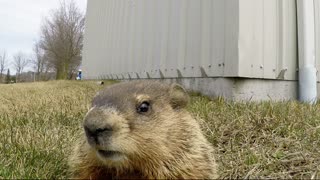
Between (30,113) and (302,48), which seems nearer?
(30,113)

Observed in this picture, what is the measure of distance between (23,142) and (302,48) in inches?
205

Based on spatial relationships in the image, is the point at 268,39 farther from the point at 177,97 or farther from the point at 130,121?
the point at 130,121

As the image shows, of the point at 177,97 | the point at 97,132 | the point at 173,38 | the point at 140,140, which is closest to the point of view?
the point at 97,132

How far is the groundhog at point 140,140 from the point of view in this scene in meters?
1.90

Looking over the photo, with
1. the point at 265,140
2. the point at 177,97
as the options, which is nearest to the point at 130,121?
the point at 177,97

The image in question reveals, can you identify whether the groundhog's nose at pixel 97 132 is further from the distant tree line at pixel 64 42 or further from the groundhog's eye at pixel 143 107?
the distant tree line at pixel 64 42

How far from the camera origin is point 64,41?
3872cm

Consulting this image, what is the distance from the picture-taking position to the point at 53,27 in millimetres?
42156

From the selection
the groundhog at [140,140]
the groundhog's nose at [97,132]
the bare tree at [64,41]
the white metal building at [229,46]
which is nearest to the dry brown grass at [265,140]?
the groundhog at [140,140]

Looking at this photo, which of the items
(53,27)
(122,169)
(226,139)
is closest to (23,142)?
(122,169)

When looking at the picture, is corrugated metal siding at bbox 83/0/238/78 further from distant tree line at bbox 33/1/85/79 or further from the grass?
distant tree line at bbox 33/1/85/79

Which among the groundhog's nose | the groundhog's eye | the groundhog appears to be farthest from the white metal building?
the groundhog's nose

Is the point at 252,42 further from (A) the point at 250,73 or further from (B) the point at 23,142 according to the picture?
(B) the point at 23,142

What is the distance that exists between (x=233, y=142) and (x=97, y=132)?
179 cm
